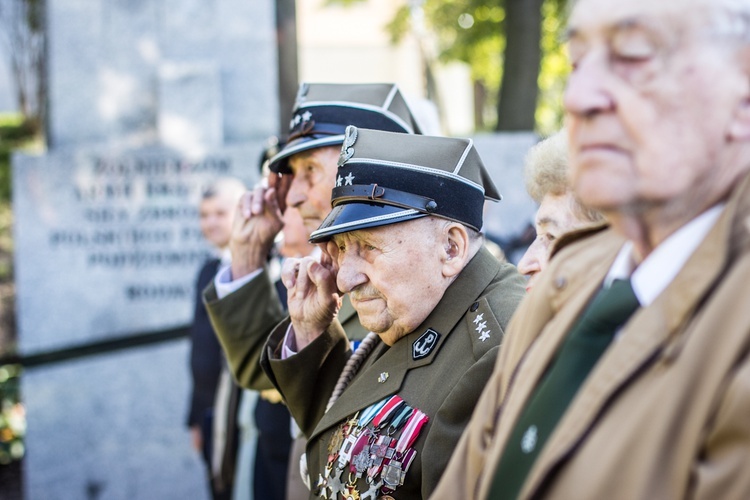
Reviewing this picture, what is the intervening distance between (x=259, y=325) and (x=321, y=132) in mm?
756

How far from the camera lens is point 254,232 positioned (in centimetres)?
340

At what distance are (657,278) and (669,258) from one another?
36 millimetres

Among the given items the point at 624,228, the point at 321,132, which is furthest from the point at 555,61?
the point at 624,228

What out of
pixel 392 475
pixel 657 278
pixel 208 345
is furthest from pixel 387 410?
pixel 208 345

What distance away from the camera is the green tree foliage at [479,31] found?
34.3ft

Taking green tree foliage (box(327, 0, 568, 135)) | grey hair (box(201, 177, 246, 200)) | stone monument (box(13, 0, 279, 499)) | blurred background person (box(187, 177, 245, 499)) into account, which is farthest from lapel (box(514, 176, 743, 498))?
green tree foliage (box(327, 0, 568, 135))

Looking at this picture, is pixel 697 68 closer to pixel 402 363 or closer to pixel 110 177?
pixel 402 363

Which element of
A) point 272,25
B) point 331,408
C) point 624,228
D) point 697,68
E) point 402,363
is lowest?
point 331,408

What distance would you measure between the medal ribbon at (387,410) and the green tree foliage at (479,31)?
6.61m

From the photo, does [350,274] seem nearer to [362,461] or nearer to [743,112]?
[362,461]

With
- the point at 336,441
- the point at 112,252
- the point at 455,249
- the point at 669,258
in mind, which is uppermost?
the point at 669,258

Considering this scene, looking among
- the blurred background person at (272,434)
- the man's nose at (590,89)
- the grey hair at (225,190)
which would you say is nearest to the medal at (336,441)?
the blurred background person at (272,434)

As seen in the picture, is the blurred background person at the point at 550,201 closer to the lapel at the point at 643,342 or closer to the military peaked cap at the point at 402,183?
the military peaked cap at the point at 402,183

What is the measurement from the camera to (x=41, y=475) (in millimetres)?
6316
